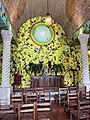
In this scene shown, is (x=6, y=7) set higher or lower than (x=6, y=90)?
higher

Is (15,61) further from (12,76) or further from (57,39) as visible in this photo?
(57,39)

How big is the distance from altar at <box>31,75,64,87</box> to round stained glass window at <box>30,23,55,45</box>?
2257mm

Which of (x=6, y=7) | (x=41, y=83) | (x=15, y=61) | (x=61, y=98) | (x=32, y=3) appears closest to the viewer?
(x=6, y=7)

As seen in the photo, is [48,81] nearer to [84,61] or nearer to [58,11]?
[84,61]

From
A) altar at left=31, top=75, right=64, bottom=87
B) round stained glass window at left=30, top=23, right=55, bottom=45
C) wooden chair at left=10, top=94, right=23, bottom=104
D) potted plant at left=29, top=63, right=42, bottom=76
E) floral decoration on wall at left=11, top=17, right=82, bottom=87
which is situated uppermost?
round stained glass window at left=30, top=23, right=55, bottom=45

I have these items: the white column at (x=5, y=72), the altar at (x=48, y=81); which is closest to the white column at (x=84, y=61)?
the altar at (x=48, y=81)

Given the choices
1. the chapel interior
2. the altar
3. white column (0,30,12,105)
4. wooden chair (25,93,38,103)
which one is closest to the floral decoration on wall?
the chapel interior

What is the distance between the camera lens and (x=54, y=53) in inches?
437

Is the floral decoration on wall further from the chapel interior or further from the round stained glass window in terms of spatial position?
the round stained glass window

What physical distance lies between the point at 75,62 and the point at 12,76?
3735 mm

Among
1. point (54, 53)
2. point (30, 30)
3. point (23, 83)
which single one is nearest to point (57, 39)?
point (54, 53)

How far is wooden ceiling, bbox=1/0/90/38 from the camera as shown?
23.4 feet

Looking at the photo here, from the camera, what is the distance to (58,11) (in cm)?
987

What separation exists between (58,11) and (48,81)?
373cm
